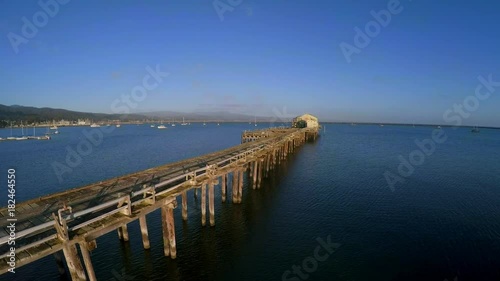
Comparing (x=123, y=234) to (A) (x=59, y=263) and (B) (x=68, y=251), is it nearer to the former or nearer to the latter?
(A) (x=59, y=263)

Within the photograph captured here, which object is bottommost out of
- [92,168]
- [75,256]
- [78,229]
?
[92,168]

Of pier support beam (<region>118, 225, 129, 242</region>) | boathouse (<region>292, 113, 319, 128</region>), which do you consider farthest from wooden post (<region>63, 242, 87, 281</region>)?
boathouse (<region>292, 113, 319, 128</region>)

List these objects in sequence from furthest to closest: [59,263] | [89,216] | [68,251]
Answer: [59,263]
[89,216]
[68,251]

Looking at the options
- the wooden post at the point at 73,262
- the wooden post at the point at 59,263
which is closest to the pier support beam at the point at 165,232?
the wooden post at the point at 59,263

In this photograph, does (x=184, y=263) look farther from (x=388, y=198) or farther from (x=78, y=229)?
(x=388, y=198)

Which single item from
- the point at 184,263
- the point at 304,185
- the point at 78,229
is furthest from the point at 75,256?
the point at 304,185

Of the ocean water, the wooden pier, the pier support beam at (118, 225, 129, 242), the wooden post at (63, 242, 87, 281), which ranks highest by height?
the wooden pier

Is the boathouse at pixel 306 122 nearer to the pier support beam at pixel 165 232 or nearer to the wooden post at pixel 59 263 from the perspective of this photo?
the pier support beam at pixel 165 232

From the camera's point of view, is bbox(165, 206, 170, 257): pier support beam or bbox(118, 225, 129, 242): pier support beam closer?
bbox(165, 206, 170, 257): pier support beam

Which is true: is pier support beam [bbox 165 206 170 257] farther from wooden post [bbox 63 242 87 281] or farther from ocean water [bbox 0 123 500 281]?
wooden post [bbox 63 242 87 281]

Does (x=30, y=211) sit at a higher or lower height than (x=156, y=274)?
higher

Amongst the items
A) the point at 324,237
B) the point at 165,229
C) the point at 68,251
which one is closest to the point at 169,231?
the point at 165,229
